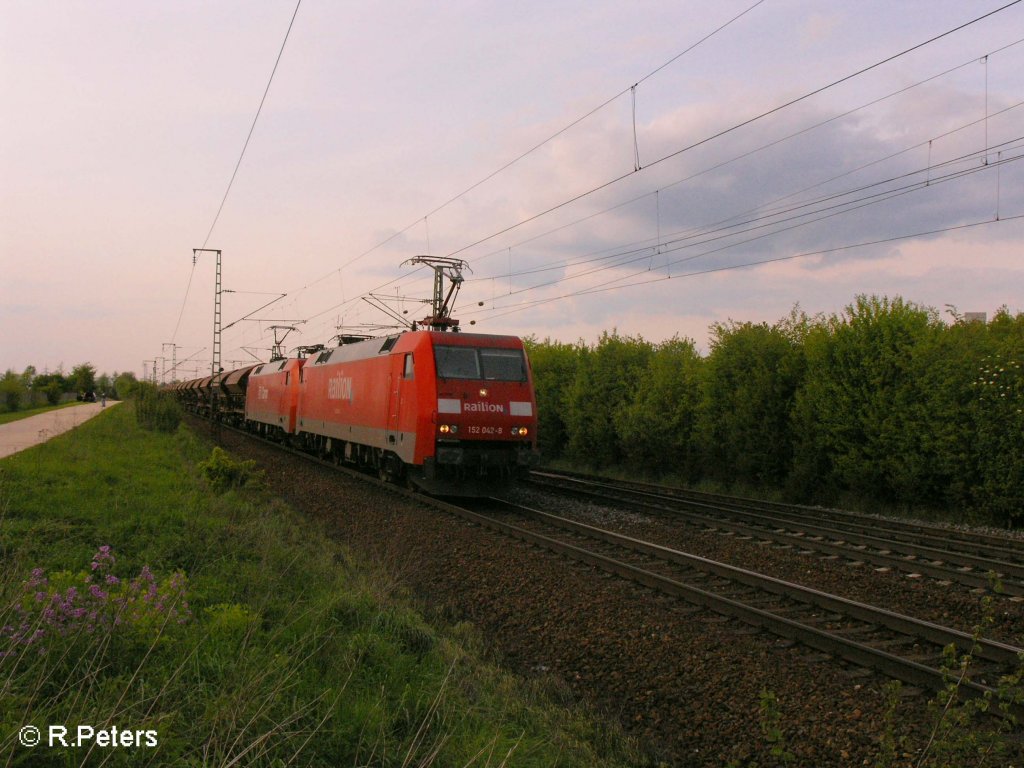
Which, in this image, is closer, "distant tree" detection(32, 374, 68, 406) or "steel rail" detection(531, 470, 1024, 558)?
"steel rail" detection(531, 470, 1024, 558)

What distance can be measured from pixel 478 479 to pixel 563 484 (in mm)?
4752

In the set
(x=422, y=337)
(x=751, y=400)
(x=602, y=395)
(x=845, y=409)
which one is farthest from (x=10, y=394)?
(x=845, y=409)

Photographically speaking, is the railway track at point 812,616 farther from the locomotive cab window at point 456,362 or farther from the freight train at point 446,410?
the locomotive cab window at point 456,362

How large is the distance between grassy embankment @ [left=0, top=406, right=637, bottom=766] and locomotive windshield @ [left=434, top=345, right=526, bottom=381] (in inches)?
239

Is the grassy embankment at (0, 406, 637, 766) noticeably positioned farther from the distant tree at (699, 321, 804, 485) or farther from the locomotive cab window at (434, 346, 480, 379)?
the distant tree at (699, 321, 804, 485)

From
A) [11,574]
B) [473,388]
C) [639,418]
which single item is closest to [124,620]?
[11,574]

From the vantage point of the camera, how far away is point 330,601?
6.09 metres

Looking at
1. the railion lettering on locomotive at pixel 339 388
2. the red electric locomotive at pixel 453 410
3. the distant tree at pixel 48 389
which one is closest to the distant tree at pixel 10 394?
the distant tree at pixel 48 389

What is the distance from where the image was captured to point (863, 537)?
1034 centimetres

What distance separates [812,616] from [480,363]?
8529mm

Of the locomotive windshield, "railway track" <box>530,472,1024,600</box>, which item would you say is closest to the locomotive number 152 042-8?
the locomotive windshield

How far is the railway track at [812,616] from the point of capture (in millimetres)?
5395

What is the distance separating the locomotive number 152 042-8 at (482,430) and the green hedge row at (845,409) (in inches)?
255

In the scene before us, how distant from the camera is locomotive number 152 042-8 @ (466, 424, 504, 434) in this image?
1370cm
